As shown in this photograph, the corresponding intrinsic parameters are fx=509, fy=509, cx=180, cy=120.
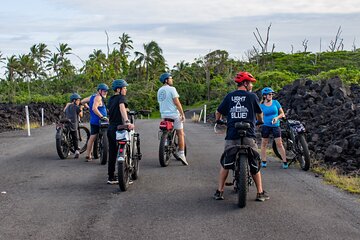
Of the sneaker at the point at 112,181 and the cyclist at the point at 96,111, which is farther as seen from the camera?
the cyclist at the point at 96,111

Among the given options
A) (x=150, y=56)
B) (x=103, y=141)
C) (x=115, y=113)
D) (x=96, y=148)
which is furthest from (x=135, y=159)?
(x=150, y=56)

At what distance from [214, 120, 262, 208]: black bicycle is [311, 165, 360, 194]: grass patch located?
2.26 meters

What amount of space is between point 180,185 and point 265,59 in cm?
6937

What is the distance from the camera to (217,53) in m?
90.4

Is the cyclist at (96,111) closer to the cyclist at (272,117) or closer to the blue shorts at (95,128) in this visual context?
the blue shorts at (95,128)

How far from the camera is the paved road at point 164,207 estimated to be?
632cm

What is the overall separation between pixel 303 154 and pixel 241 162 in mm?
3998

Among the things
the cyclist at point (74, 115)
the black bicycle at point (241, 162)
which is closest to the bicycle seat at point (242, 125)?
the black bicycle at point (241, 162)

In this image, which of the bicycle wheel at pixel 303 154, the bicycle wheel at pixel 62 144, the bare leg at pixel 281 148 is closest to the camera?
the bicycle wheel at pixel 303 154

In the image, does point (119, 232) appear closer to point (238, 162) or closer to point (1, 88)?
point (238, 162)

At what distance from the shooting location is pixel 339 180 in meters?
9.60

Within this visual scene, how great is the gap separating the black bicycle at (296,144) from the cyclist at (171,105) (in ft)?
7.96

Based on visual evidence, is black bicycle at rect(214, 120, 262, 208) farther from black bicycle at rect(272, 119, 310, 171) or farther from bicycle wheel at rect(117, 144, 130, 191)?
black bicycle at rect(272, 119, 310, 171)

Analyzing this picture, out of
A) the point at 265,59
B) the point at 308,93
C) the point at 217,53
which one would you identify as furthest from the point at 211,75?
the point at 308,93
